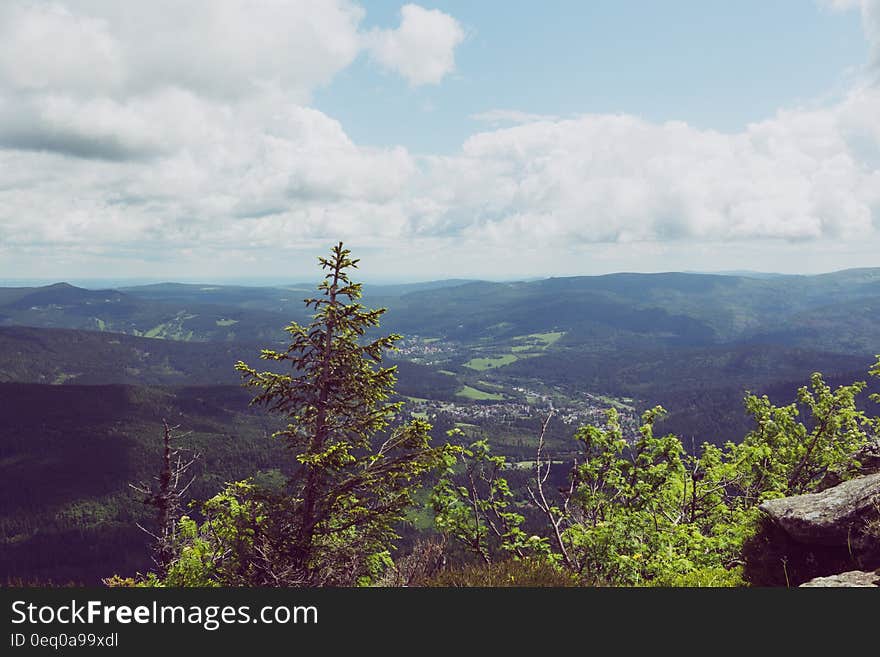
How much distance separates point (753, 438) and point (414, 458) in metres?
15.8

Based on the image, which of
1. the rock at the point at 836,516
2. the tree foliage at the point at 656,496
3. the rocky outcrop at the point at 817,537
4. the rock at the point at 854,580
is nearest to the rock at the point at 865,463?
the tree foliage at the point at 656,496

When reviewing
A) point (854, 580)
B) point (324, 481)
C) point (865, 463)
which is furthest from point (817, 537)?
point (324, 481)

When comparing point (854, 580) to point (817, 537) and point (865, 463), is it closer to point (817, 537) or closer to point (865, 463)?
point (817, 537)

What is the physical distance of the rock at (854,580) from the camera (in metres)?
7.91

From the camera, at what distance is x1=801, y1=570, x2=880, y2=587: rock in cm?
791

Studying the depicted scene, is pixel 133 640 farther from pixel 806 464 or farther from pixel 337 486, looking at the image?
pixel 806 464

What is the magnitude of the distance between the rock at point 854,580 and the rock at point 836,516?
99cm

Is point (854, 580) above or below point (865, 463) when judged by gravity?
below

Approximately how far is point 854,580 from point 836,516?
1.74 metres

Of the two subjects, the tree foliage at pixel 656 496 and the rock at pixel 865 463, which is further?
the rock at pixel 865 463

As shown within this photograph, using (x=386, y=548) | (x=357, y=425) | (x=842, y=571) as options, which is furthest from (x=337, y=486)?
(x=842, y=571)

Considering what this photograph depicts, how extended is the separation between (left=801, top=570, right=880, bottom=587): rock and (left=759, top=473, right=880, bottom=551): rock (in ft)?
3.26

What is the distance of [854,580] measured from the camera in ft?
26.6

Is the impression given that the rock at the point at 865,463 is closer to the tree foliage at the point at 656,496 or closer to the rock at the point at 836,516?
the tree foliage at the point at 656,496
